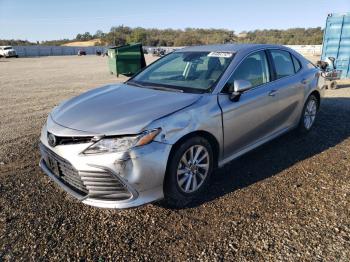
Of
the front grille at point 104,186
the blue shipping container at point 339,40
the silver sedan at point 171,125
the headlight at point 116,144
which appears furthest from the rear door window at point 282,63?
the blue shipping container at point 339,40

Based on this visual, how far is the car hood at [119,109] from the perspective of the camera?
305 cm

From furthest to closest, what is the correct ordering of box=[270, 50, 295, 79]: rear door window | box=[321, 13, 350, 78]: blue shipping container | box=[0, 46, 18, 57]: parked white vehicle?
1. box=[0, 46, 18, 57]: parked white vehicle
2. box=[321, 13, 350, 78]: blue shipping container
3. box=[270, 50, 295, 79]: rear door window

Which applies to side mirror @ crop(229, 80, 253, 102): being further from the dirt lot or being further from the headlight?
the headlight

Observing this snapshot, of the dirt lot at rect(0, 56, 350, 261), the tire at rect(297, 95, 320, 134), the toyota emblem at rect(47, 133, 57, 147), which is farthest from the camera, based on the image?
the tire at rect(297, 95, 320, 134)

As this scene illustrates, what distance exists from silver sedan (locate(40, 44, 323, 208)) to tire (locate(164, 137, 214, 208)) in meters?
0.01

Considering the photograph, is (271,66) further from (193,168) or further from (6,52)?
(6,52)

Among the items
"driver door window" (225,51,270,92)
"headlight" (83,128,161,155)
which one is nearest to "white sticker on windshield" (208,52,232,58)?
"driver door window" (225,51,270,92)

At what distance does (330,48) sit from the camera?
13.4 metres

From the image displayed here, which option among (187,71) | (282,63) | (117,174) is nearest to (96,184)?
(117,174)

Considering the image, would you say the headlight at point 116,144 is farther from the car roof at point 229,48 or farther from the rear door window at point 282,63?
the rear door window at point 282,63

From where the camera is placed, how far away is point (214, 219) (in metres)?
3.23

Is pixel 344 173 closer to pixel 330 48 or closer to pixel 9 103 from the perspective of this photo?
pixel 9 103

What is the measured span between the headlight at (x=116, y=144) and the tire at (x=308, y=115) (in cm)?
336

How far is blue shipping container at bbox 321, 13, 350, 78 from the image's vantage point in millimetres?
12750
